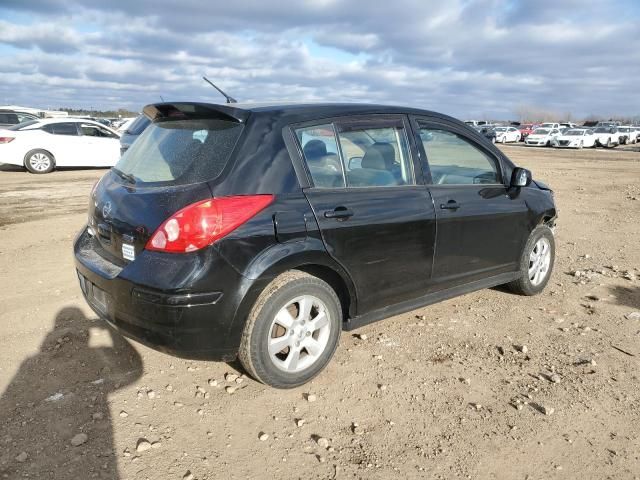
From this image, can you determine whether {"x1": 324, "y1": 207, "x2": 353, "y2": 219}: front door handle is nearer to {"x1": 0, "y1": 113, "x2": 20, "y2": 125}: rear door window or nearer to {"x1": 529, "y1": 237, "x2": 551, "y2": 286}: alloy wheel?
{"x1": 529, "y1": 237, "x2": 551, "y2": 286}: alloy wheel

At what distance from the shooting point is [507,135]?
153 feet

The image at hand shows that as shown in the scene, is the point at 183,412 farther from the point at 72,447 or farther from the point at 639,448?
the point at 639,448

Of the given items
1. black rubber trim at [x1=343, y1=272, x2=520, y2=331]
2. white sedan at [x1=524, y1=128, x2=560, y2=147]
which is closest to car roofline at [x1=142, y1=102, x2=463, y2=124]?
black rubber trim at [x1=343, y1=272, x2=520, y2=331]

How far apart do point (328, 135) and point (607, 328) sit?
2789 millimetres

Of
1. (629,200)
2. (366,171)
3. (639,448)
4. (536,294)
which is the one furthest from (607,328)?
(629,200)

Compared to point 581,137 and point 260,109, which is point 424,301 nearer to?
point 260,109

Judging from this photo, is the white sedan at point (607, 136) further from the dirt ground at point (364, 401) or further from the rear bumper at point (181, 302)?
the rear bumper at point (181, 302)

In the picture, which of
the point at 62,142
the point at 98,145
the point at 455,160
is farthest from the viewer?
the point at 98,145

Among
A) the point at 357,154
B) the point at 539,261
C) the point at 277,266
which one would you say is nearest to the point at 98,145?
the point at 357,154

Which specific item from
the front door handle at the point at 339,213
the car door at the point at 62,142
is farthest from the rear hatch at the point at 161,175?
the car door at the point at 62,142

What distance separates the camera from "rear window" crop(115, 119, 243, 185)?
2938 mm

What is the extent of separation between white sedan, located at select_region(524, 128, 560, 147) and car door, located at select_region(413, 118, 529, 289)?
3702cm

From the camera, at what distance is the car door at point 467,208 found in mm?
3814

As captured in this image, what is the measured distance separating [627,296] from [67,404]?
479cm
